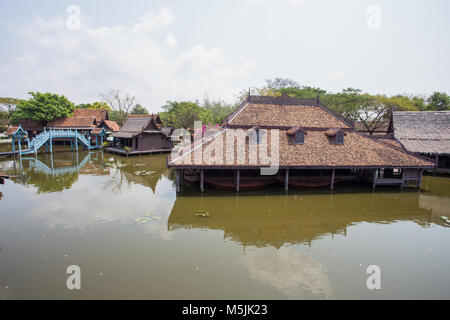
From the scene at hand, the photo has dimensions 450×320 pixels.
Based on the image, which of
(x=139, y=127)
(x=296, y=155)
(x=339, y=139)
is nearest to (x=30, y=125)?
(x=139, y=127)

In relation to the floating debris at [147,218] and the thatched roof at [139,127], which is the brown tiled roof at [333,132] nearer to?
the floating debris at [147,218]

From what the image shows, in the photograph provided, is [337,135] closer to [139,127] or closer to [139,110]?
[139,127]

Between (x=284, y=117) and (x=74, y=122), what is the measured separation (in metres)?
33.5

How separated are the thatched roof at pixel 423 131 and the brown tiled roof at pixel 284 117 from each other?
8738 mm

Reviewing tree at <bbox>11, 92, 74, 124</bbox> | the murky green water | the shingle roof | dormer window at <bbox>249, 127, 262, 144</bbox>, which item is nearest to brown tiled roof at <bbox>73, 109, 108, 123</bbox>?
tree at <bbox>11, 92, 74, 124</bbox>

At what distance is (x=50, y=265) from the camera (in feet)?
24.7

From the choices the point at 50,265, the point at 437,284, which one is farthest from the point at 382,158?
the point at 50,265

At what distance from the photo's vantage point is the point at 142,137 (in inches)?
1206

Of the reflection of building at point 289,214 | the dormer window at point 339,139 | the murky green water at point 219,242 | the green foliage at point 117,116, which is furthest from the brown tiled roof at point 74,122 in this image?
the dormer window at point 339,139

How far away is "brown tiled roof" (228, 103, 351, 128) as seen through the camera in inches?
681

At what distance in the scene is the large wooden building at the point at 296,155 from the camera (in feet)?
48.3
